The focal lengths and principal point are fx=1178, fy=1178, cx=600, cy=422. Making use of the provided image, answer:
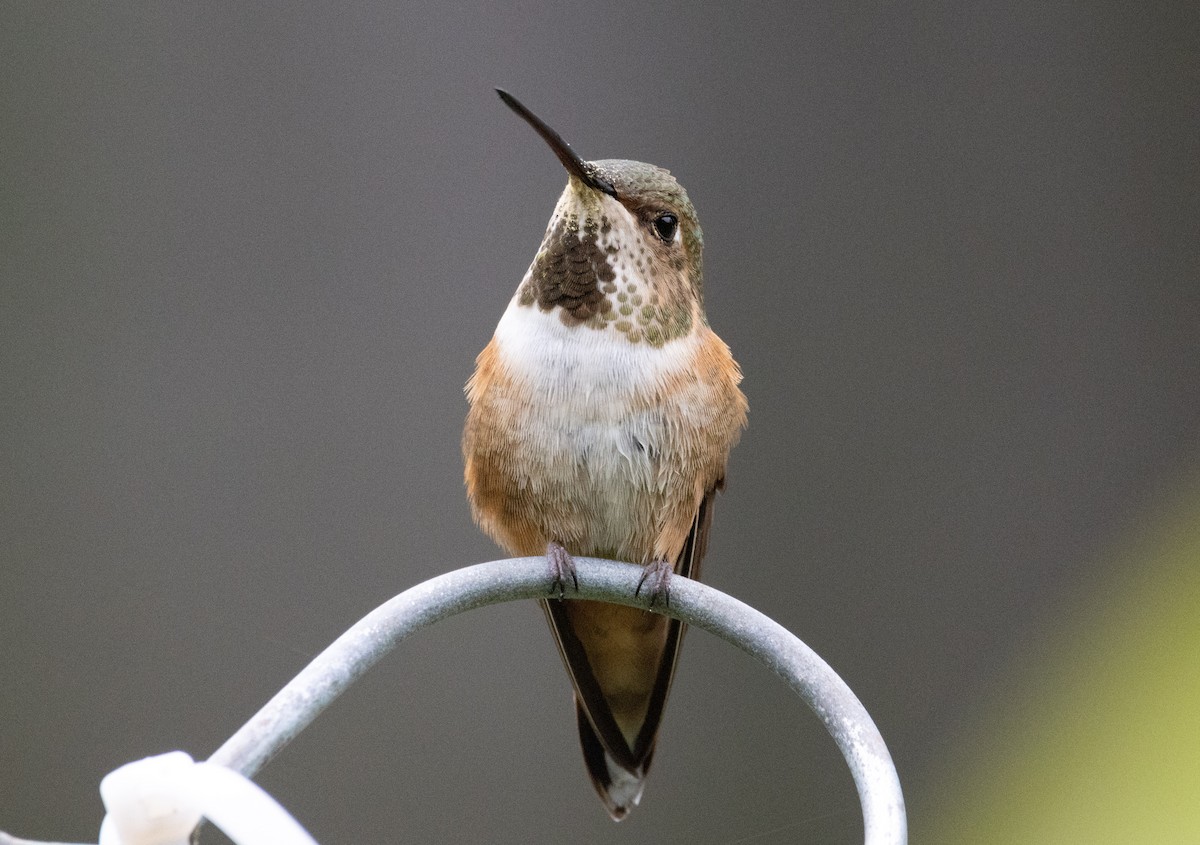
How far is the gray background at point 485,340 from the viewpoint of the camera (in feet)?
8.23

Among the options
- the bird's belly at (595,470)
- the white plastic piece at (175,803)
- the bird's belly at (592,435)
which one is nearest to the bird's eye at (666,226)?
the bird's belly at (592,435)

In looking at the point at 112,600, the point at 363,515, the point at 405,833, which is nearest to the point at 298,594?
the point at 363,515

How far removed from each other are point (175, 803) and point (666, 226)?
3.45 feet

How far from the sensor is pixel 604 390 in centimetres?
141

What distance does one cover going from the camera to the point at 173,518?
8.46ft

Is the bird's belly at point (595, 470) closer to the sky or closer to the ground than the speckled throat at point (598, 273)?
closer to the ground

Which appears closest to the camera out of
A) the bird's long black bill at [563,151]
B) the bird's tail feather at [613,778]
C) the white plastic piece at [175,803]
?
the white plastic piece at [175,803]

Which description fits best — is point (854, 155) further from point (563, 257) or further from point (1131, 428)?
point (563, 257)

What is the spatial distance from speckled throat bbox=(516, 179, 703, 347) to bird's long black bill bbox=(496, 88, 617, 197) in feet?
0.05

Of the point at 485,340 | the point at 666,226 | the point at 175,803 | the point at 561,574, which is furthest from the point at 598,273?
the point at 485,340

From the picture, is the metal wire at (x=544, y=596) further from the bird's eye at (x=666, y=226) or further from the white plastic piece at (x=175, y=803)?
the bird's eye at (x=666, y=226)

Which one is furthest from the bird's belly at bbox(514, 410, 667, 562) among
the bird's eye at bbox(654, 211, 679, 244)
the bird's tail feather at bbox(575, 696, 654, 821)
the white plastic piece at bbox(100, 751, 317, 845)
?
the white plastic piece at bbox(100, 751, 317, 845)

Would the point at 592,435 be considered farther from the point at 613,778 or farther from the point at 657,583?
the point at 613,778

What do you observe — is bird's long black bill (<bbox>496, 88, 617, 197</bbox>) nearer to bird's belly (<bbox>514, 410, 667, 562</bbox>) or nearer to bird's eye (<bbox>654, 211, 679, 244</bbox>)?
bird's eye (<bbox>654, 211, 679, 244</bbox>)
